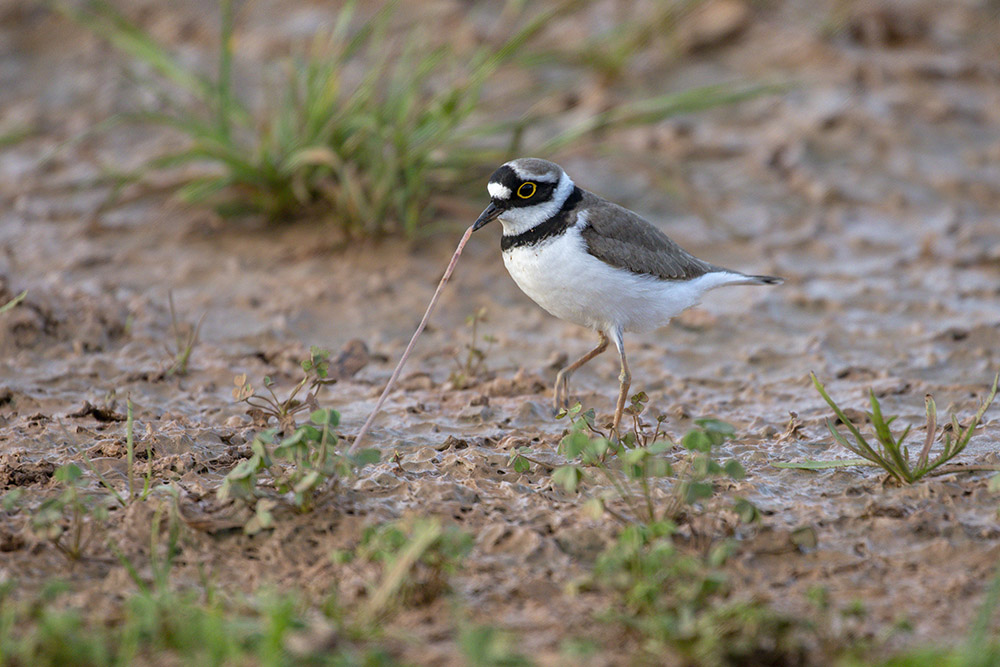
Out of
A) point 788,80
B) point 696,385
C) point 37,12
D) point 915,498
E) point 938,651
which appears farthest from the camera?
point 37,12

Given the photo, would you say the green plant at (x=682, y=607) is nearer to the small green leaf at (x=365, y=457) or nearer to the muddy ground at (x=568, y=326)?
the muddy ground at (x=568, y=326)

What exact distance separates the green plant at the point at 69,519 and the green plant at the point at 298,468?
0.46 m

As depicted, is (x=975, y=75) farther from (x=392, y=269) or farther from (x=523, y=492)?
(x=523, y=492)

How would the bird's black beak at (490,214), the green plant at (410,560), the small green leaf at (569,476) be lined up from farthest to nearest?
the bird's black beak at (490,214) → the small green leaf at (569,476) → the green plant at (410,560)

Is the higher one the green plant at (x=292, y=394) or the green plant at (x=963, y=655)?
the green plant at (x=292, y=394)

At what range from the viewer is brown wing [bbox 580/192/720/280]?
15.3 ft

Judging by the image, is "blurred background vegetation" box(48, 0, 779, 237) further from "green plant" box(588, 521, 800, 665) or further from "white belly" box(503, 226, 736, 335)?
"green plant" box(588, 521, 800, 665)

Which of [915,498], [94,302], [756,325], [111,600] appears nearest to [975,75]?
[756,325]

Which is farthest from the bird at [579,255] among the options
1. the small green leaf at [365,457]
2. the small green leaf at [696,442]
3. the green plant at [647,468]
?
the small green leaf at [365,457]

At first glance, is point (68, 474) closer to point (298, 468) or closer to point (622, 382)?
point (298, 468)

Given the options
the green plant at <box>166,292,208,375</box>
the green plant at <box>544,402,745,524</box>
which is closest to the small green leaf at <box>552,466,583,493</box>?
the green plant at <box>544,402,745,524</box>

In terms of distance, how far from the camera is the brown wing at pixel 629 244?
15.3 feet

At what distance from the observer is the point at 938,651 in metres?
2.85

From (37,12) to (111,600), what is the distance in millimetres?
7702
